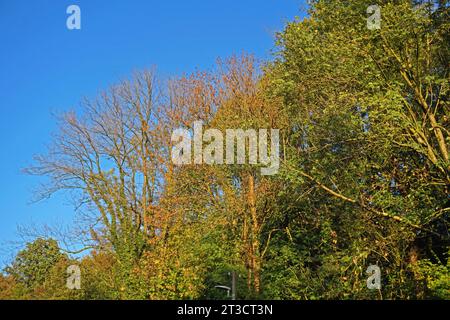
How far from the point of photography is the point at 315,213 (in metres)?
24.2

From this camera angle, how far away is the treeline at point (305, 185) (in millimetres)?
17344

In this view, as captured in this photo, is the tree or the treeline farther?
the tree

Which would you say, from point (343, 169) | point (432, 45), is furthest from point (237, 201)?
point (432, 45)

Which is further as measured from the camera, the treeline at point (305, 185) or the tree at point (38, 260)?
the tree at point (38, 260)

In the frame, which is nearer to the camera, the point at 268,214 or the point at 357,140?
the point at 357,140

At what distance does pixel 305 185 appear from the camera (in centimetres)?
2038

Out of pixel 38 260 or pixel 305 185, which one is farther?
pixel 38 260

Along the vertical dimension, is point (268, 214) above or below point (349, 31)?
below

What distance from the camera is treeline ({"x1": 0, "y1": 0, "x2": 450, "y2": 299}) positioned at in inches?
683

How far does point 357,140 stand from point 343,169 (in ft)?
5.56
